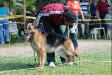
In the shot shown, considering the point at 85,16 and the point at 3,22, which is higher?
the point at 3,22

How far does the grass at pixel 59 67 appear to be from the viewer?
9.38m

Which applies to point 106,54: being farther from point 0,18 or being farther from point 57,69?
point 0,18

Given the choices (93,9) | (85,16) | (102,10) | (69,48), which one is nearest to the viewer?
(69,48)

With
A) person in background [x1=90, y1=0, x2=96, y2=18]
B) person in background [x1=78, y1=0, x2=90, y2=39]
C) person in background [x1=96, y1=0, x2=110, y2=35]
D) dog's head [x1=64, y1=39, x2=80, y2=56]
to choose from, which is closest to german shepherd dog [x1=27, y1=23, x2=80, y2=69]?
dog's head [x1=64, y1=39, x2=80, y2=56]

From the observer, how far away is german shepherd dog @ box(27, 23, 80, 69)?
9867 mm

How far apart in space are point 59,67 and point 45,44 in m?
0.66

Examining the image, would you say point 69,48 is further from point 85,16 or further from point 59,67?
point 85,16

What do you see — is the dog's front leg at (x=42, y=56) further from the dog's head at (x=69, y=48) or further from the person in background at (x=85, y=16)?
the person in background at (x=85, y=16)

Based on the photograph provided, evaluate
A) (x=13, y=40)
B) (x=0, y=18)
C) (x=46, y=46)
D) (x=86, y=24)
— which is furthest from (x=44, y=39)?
(x=86, y=24)

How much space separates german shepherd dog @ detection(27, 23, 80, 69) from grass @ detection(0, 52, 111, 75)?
0.32 metres

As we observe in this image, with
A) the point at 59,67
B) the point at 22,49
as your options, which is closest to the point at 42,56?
the point at 59,67

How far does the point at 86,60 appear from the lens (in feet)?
36.9

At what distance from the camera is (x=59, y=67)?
10.2 metres

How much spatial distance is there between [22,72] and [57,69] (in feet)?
2.73
